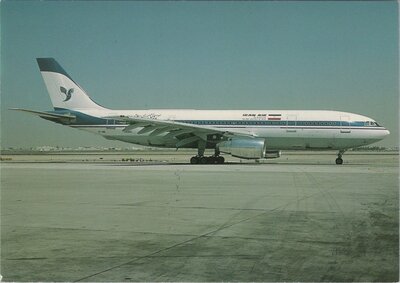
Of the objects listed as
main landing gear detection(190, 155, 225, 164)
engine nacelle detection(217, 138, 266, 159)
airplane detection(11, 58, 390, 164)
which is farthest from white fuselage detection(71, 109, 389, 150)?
engine nacelle detection(217, 138, 266, 159)

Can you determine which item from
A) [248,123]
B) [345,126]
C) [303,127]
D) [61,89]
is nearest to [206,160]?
[248,123]

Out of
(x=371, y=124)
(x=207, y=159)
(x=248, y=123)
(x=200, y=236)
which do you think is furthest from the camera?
(x=248, y=123)

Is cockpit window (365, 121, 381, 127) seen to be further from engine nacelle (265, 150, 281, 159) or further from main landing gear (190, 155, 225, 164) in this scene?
main landing gear (190, 155, 225, 164)

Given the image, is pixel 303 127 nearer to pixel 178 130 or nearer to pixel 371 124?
pixel 371 124

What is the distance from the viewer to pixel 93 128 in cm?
3123

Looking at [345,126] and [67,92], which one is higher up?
[67,92]

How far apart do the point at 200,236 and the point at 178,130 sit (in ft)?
71.1

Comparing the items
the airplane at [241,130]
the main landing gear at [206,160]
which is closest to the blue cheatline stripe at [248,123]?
the airplane at [241,130]

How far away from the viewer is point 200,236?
6629 millimetres

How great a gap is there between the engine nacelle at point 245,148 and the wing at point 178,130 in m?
1.27

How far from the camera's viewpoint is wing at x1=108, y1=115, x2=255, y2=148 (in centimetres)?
2669

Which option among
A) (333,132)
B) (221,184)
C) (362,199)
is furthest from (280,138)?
(362,199)

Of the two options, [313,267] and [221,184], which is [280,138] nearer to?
[221,184]

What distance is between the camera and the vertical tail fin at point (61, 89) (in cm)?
3178
